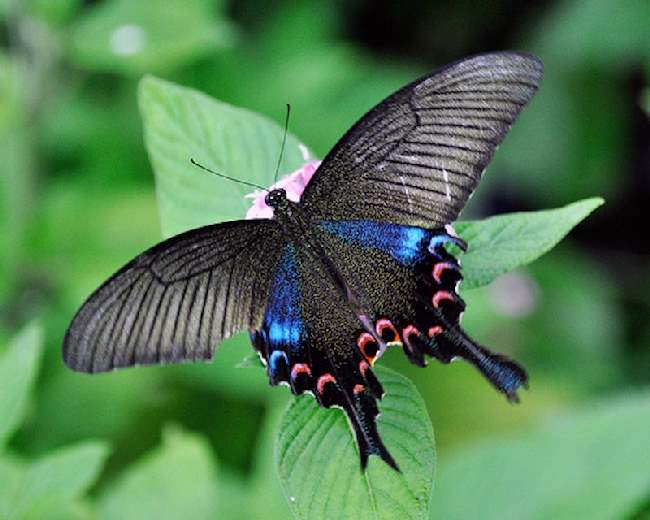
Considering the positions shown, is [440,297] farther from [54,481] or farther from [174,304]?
[54,481]

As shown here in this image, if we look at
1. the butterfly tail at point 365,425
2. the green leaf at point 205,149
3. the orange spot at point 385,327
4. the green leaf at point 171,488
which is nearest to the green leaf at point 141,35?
the green leaf at point 205,149

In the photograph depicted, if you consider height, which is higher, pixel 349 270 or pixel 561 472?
pixel 349 270

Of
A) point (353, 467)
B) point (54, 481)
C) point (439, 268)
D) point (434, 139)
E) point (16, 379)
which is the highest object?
point (434, 139)

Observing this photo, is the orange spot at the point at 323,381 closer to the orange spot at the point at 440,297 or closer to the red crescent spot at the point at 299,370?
the red crescent spot at the point at 299,370

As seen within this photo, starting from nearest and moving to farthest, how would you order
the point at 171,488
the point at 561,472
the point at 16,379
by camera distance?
the point at 16,379
the point at 171,488
the point at 561,472

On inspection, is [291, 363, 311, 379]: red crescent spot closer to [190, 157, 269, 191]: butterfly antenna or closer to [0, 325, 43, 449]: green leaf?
[190, 157, 269, 191]: butterfly antenna

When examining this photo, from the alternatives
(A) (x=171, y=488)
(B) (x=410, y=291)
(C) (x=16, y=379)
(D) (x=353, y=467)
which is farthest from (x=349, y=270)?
(A) (x=171, y=488)
